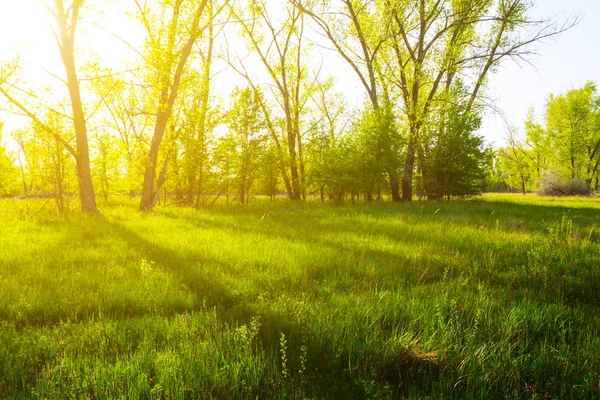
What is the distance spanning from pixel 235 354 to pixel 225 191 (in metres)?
18.4

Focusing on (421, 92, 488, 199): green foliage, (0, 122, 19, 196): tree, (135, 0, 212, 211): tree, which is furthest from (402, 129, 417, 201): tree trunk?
(0, 122, 19, 196): tree

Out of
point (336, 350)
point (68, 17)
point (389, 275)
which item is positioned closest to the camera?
point (336, 350)

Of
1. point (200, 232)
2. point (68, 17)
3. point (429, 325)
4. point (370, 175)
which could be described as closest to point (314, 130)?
point (370, 175)

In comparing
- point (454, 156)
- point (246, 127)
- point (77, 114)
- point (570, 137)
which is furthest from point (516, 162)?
point (77, 114)

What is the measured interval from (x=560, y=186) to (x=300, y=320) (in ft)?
144

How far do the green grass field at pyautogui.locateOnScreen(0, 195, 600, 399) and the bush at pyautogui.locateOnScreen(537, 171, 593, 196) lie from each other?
37226 millimetres

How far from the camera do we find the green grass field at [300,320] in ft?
7.77

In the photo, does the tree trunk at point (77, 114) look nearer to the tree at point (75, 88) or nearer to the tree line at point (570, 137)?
the tree at point (75, 88)

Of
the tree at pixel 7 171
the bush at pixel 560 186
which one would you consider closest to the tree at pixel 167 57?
the tree at pixel 7 171

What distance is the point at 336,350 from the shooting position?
2764 millimetres

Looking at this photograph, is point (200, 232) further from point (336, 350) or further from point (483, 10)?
point (483, 10)

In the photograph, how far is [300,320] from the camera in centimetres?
322

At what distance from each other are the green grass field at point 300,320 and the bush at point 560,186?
37.2 metres

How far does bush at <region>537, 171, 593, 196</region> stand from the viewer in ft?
117
